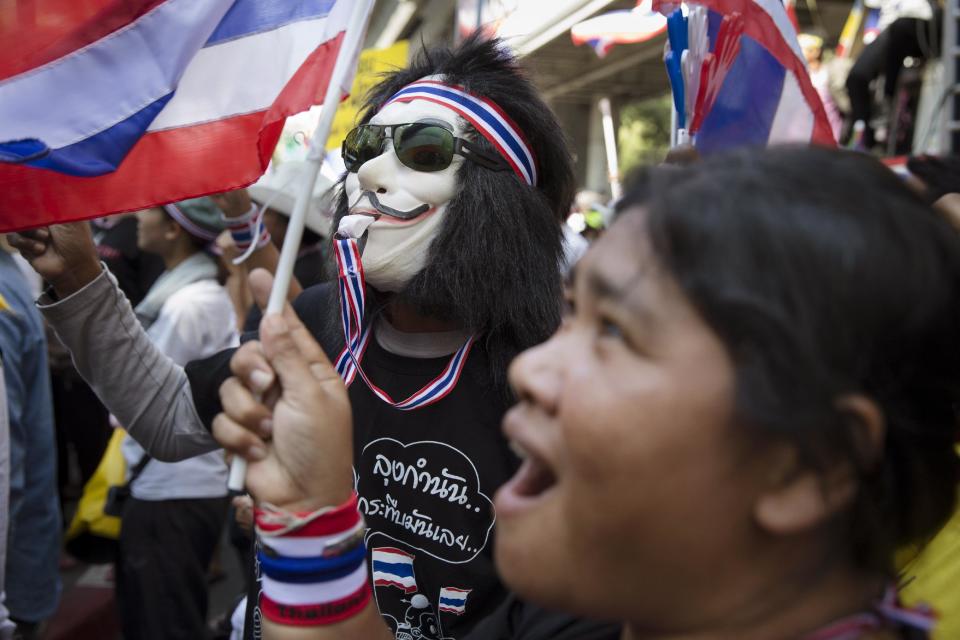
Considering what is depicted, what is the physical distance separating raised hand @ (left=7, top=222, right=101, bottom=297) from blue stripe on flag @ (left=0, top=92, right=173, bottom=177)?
0.13m

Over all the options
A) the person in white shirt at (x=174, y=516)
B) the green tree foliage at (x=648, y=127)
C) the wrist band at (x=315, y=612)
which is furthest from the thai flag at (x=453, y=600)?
the green tree foliage at (x=648, y=127)

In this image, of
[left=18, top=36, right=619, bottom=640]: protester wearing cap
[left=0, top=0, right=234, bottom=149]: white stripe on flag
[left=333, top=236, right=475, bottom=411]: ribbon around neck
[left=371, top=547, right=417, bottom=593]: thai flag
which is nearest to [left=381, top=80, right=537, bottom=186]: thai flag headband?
[left=18, top=36, right=619, bottom=640]: protester wearing cap

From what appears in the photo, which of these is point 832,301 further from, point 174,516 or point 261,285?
point 174,516

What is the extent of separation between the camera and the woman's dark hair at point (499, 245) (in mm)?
1811

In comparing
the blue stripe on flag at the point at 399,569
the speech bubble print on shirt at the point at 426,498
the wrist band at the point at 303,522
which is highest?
the wrist band at the point at 303,522

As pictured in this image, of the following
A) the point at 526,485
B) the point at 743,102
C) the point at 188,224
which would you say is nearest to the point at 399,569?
the point at 526,485

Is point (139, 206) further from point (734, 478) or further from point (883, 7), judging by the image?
point (883, 7)

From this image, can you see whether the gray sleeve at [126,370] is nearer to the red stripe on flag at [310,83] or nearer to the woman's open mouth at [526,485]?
the red stripe on flag at [310,83]

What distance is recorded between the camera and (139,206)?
6.30 ft

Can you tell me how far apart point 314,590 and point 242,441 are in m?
0.21

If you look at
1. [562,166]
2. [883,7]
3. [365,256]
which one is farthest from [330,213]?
[883,7]

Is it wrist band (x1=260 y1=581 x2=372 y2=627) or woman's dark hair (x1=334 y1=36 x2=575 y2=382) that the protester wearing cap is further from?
wrist band (x1=260 y1=581 x2=372 y2=627)

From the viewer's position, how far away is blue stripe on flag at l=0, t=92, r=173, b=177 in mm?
1756

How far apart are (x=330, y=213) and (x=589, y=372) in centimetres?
162
